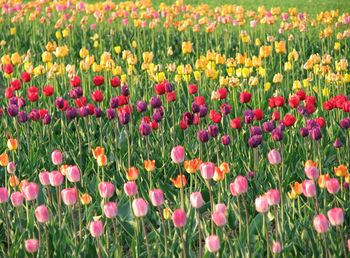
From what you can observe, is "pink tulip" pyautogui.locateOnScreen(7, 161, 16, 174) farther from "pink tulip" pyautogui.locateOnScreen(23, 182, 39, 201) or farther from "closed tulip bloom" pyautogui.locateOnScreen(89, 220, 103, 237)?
"closed tulip bloom" pyautogui.locateOnScreen(89, 220, 103, 237)

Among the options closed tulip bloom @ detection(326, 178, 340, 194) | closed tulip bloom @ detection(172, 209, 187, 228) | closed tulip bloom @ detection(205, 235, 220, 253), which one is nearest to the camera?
closed tulip bloom @ detection(205, 235, 220, 253)

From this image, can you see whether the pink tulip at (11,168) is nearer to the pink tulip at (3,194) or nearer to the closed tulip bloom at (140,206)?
the pink tulip at (3,194)

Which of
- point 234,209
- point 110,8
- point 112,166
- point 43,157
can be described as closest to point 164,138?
point 112,166

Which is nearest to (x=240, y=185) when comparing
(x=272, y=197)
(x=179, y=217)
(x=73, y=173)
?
(x=272, y=197)

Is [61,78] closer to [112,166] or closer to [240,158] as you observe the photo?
[112,166]

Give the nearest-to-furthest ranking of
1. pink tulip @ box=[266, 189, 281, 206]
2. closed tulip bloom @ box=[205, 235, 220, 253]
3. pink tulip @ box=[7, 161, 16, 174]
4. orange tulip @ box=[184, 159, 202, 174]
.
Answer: closed tulip bloom @ box=[205, 235, 220, 253]
pink tulip @ box=[266, 189, 281, 206]
orange tulip @ box=[184, 159, 202, 174]
pink tulip @ box=[7, 161, 16, 174]

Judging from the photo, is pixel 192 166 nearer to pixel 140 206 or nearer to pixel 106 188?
pixel 106 188

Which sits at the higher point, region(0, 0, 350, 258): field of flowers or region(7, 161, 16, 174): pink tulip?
region(7, 161, 16, 174): pink tulip

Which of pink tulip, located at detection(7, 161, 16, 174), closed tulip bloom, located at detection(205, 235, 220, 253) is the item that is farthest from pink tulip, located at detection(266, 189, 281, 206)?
pink tulip, located at detection(7, 161, 16, 174)

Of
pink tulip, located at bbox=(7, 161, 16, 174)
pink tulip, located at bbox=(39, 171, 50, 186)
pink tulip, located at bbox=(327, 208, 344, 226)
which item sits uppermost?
pink tulip, located at bbox=(327, 208, 344, 226)

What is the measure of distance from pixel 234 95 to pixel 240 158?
1300 mm

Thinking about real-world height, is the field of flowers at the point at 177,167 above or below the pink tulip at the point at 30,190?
below

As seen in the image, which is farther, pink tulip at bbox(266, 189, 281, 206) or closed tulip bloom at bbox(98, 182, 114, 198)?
closed tulip bloom at bbox(98, 182, 114, 198)

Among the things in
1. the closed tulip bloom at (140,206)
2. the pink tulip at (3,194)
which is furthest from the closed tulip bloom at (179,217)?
the pink tulip at (3,194)
